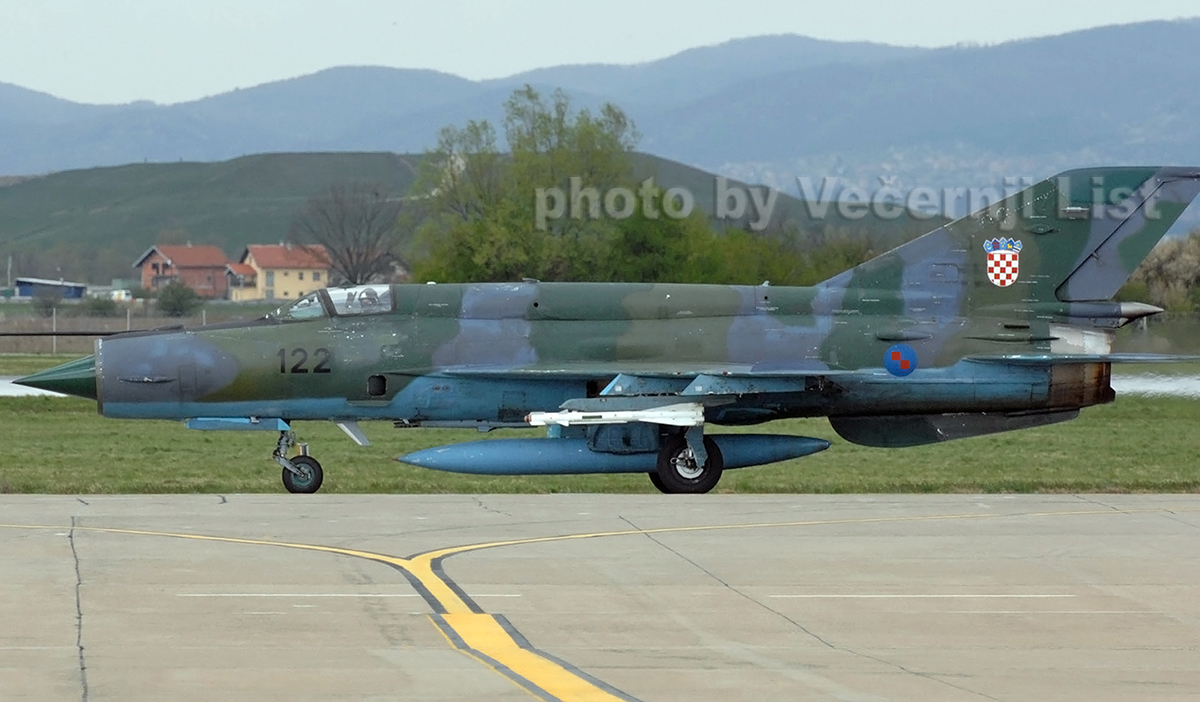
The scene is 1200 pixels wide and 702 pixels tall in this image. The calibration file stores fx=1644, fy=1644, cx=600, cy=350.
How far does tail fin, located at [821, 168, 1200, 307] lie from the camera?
773 inches

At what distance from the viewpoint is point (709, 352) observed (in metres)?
19.1

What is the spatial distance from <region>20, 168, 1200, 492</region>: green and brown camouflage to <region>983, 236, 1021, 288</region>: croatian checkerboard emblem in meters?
0.02

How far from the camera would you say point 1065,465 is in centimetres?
2297

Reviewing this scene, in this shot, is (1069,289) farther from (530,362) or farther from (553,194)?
(553,194)

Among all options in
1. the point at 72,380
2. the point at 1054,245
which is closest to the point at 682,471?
the point at 1054,245

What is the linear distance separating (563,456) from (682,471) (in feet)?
4.55

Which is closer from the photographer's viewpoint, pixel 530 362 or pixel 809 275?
pixel 530 362
